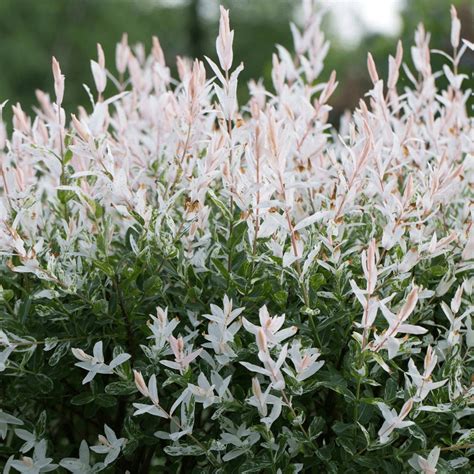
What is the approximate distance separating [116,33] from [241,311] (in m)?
20.3

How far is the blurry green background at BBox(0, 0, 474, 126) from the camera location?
63.8ft

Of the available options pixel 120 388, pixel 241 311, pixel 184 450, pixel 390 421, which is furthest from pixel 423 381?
pixel 120 388

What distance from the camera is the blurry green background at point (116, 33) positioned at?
19.4 metres

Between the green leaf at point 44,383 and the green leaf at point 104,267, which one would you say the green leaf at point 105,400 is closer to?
the green leaf at point 44,383

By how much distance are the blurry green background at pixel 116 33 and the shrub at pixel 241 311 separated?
13491mm

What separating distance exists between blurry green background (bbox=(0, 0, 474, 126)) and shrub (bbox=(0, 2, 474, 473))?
13.5 metres

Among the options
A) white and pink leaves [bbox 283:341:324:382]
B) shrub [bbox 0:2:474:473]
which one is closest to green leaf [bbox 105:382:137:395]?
shrub [bbox 0:2:474:473]

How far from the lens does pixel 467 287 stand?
201 cm

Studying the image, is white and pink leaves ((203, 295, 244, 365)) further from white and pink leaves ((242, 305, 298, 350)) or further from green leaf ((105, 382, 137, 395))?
green leaf ((105, 382, 137, 395))

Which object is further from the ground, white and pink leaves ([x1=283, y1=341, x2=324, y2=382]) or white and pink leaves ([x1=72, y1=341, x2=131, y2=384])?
white and pink leaves ([x1=283, y1=341, x2=324, y2=382])

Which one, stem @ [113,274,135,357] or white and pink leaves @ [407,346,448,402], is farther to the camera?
stem @ [113,274,135,357]

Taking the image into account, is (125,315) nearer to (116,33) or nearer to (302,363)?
(302,363)

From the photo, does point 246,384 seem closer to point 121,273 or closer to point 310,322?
point 310,322

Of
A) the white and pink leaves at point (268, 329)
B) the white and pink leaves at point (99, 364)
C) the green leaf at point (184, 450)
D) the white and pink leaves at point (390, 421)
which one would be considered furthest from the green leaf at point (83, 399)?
the white and pink leaves at point (390, 421)
